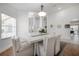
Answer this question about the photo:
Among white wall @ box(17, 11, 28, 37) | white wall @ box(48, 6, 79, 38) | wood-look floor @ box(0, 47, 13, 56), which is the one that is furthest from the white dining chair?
wood-look floor @ box(0, 47, 13, 56)

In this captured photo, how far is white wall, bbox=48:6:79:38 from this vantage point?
193cm

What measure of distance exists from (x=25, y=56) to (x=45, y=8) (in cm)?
119

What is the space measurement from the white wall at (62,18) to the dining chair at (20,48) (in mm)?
648

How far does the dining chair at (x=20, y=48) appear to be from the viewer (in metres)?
1.88

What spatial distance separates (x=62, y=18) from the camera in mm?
2004

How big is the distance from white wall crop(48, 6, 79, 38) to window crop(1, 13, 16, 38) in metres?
0.86

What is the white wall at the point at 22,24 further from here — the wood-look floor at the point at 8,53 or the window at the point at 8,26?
the wood-look floor at the point at 8,53

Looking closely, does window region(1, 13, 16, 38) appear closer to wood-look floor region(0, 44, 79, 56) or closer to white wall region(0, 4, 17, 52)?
white wall region(0, 4, 17, 52)

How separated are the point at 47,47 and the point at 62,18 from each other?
2.56 feet

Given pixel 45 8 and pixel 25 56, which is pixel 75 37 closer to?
pixel 45 8

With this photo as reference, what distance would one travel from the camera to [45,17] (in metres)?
2.02

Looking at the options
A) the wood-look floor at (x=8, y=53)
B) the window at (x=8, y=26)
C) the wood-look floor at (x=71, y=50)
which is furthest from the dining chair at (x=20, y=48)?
the wood-look floor at (x=71, y=50)

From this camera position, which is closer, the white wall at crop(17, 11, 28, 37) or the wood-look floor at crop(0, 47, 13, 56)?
the wood-look floor at crop(0, 47, 13, 56)

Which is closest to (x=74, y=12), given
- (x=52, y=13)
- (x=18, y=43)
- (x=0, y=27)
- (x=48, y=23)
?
(x=52, y=13)
